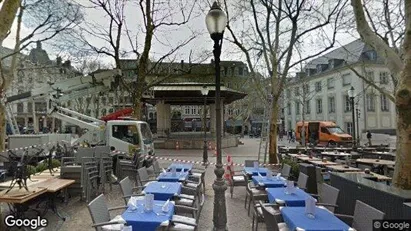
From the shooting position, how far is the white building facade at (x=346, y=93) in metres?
40.0

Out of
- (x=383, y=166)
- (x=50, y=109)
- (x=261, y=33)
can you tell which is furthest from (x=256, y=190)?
(x=50, y=109)

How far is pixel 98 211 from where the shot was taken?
4578mm

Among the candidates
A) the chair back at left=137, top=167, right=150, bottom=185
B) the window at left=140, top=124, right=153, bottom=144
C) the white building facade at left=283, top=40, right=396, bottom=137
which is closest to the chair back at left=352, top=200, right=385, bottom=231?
the chair back at left=137, top=167, right=150, bottom=185

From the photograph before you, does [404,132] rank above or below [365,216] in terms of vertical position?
above

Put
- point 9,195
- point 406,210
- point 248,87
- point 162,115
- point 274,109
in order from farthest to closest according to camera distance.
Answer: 1. point 248,87
2. point 162,115
3. point 274,109
4. point 9,195
5. point 406,210

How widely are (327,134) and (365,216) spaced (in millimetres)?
27342

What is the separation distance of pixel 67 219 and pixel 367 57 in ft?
142

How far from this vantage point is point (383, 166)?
11.8 m

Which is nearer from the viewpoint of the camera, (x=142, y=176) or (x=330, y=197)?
(x=330, y=197)

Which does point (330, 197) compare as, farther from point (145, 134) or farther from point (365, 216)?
point (145, 134)

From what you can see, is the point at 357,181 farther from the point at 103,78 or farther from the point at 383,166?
the point at 103,78

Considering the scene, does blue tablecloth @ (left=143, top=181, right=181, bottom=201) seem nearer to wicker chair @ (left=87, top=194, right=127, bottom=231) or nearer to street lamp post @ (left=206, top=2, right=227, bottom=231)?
street lamp post @ (left=206, top=2, right=227, bottom=231)

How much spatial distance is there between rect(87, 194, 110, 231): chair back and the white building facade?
34.1 m

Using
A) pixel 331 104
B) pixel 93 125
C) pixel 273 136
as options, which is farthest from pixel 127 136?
pixel 331 104
